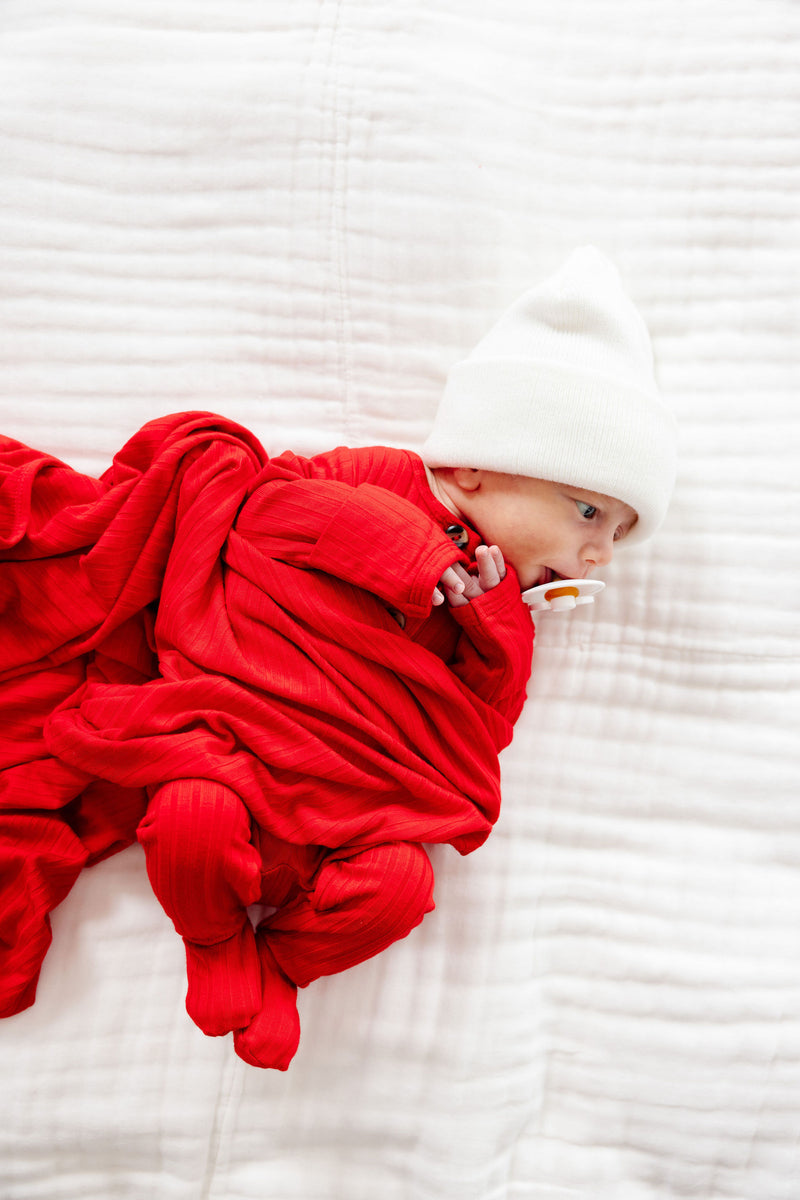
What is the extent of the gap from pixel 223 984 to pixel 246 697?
0.98ft

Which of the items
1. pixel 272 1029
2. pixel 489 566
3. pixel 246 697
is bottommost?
pixel 272 1029

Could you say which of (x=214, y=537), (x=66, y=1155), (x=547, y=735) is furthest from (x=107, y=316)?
(x=66, y=1155)

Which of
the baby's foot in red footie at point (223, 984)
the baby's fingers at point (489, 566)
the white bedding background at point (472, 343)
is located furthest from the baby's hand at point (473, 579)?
the baby's foot in red footie at point (223, 984)

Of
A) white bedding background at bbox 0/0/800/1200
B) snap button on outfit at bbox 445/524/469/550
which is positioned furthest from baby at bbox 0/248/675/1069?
white bedding background at bbox 0/0/800/1200

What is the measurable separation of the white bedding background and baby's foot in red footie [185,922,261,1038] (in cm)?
12

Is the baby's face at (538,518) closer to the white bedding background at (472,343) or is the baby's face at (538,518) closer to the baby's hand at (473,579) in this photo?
the baby's hand at (473,579)

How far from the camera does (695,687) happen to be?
3.55 feet

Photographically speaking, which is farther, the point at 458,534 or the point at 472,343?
the point at 472,343

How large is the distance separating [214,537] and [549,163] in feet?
2.11

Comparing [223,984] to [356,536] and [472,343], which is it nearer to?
[356,536]

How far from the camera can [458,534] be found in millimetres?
953

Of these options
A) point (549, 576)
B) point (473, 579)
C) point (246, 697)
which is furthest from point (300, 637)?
point (549, 576)

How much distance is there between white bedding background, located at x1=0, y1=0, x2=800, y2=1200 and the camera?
1.02 meters

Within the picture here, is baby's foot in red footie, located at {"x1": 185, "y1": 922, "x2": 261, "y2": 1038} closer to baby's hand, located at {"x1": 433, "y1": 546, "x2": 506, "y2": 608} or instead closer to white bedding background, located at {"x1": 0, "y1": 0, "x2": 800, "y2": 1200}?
white bedding background, located at {"x1": 0, "y1": 0, "x2": 800, "y2": 1200}
